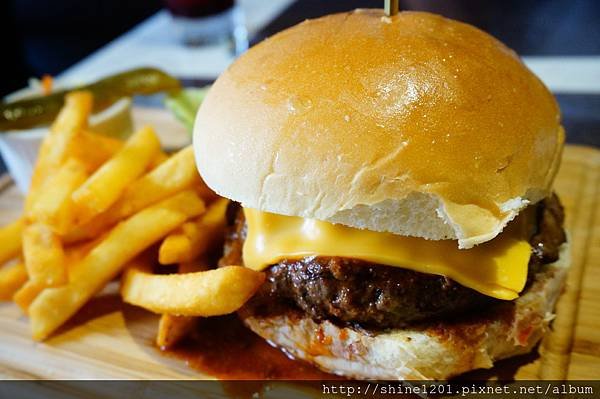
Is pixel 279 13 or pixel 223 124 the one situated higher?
pixel 223 124

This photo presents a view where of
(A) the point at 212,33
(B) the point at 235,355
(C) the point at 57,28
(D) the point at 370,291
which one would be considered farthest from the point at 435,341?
(C) the point at 57,28

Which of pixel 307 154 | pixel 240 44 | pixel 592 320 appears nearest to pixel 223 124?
pixel 307 154

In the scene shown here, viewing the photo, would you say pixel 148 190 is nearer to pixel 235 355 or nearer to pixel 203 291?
pixel 203 291

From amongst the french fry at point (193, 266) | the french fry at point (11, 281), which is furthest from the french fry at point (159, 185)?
the french fry at point (11, 281)

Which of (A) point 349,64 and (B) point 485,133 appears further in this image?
(A) point 349,64

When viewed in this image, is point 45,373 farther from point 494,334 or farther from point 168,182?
point 494,334

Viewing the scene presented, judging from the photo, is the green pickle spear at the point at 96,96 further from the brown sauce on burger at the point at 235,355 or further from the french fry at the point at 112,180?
the brown sauce on burger at the point at 235,355
